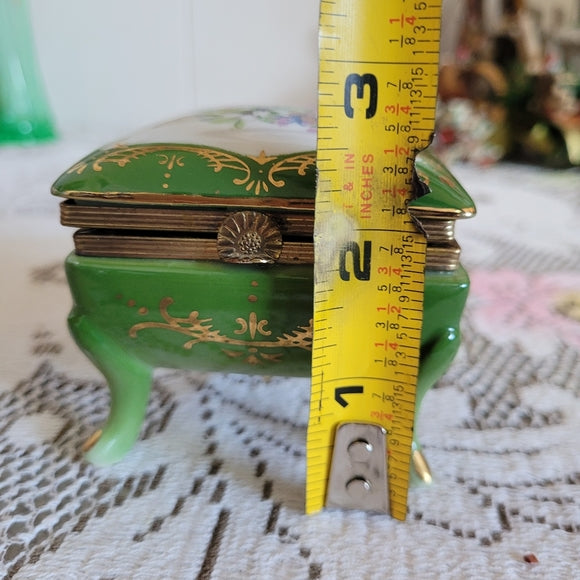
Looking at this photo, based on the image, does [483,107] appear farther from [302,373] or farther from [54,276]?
[302,373]

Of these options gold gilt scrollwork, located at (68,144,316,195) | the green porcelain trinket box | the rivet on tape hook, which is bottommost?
the rivet on tape hook

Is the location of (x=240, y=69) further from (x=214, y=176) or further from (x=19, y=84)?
(x=214, y=176)

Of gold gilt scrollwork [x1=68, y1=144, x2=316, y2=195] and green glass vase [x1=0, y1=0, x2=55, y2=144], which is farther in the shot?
green glass vase [x1=0, y1=0, x2=55, y2=144]

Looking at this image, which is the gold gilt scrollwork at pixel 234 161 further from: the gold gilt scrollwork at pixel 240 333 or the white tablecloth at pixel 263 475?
the white tablecloth at pixel 263 475

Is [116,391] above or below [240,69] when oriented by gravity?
below

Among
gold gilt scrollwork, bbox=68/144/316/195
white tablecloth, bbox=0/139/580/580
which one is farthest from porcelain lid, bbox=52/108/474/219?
white tablecloth, bbox=0/139/580/580

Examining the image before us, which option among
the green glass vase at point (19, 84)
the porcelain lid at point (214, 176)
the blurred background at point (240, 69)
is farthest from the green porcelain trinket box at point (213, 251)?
the green glass vase at point (19, 84)

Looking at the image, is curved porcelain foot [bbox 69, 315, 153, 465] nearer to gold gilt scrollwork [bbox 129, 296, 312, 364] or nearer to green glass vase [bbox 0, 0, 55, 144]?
gold gilt scrollwork [bbox 129, 296, 312, 364]

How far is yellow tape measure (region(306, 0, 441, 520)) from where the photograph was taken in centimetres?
39

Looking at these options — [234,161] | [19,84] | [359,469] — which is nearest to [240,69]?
[19,84]

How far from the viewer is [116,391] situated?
550 millimetres

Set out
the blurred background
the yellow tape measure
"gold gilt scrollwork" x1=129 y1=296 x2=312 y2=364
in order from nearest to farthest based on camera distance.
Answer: the yellow tape measure < "gold gilt scrollwork" x1=129 y1=296 x2=312 y2=364 < the blurred background

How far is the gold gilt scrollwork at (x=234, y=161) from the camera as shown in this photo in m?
0.47

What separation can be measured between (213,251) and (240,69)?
1.27 m
